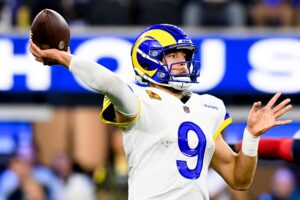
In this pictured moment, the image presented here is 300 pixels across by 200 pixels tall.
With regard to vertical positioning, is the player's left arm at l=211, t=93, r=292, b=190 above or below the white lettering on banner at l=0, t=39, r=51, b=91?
above

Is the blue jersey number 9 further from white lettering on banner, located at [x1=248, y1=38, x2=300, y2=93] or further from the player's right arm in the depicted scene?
white lettering on banner, located at [x1=248, y1=38, x2=300, y2=93]

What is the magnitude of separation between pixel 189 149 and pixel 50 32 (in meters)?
0.90

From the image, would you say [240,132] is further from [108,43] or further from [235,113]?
[108,43]

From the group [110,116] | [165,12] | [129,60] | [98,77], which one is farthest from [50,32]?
[165,12]

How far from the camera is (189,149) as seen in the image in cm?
540

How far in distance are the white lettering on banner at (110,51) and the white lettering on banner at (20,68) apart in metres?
0.39

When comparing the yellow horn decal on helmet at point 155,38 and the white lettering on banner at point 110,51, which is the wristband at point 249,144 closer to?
the yellow horn decal on helmet at point 155,38

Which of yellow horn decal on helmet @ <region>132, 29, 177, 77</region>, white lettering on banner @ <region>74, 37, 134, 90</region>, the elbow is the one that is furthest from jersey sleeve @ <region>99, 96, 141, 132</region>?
white lettering on banner @ <region>74, 37, 134, 90</region>

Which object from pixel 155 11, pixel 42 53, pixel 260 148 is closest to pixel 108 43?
pixel 155 11

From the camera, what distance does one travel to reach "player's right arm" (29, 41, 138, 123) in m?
5.07

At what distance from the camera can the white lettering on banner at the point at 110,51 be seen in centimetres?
1139

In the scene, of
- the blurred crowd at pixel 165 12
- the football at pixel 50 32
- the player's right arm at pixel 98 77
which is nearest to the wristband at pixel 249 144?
the player's right arm at pixel 98 77

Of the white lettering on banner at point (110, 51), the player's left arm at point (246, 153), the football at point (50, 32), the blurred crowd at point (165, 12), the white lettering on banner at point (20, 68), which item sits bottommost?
the white lettering on banner at point (20, 68)

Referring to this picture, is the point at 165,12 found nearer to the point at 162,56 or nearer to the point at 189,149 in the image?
the point at 162,56
